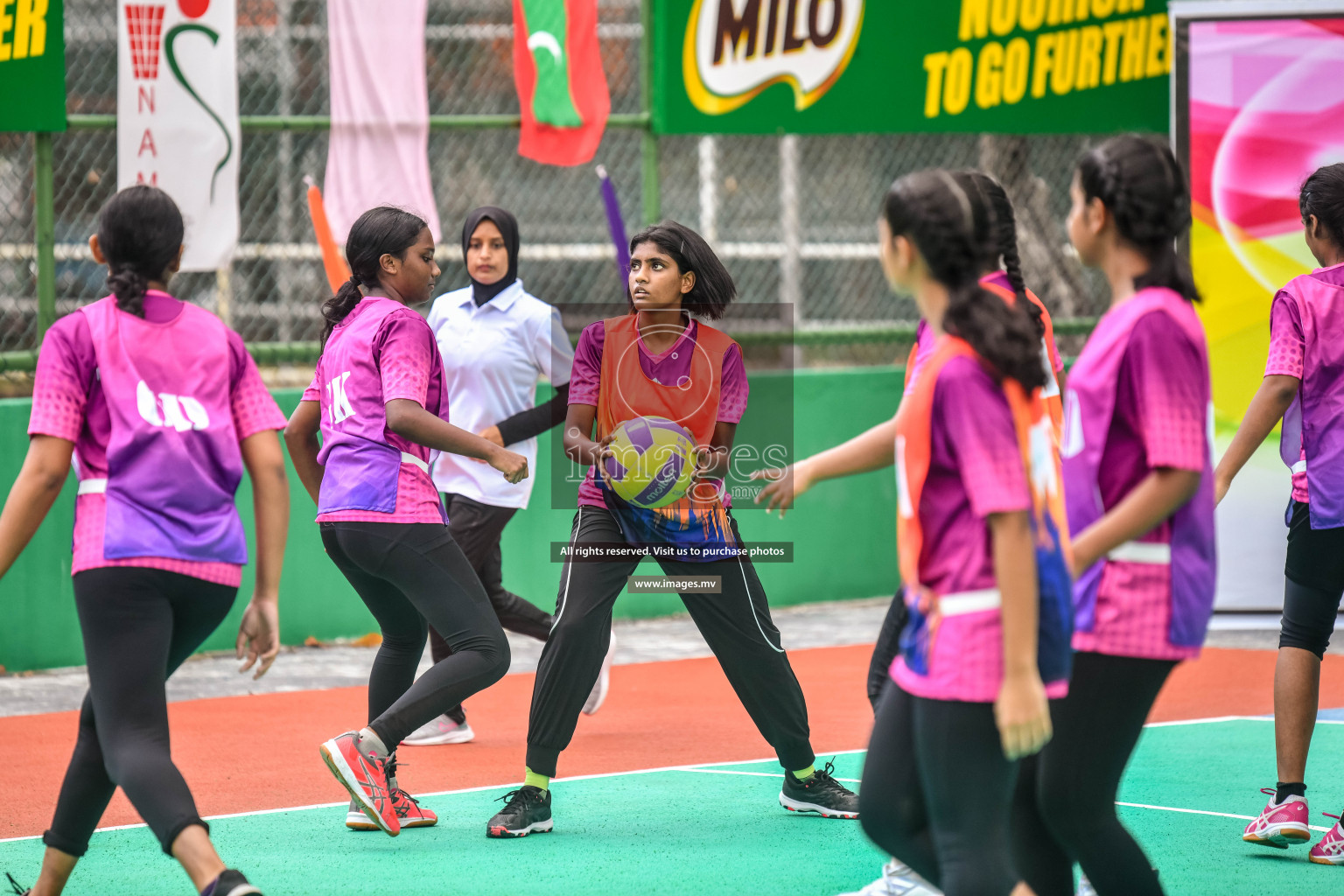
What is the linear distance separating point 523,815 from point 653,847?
465 mm

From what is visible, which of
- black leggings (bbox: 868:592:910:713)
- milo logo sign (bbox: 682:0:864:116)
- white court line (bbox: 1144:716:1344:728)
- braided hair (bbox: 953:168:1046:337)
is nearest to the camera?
braided hair (bbox: 953:168:1046:337)

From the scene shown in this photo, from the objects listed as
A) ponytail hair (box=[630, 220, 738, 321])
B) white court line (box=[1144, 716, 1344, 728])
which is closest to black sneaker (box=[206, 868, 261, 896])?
ponytail hair (box=[630, 220, 738, 321])

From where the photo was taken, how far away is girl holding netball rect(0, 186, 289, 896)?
3842mm

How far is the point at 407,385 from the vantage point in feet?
16.4

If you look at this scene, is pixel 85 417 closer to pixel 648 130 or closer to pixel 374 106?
pixel 374 106

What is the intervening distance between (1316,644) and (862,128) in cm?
653

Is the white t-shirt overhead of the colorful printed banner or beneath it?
beneath

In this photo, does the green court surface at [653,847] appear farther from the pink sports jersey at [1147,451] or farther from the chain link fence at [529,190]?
the chain link fence at [529,190]

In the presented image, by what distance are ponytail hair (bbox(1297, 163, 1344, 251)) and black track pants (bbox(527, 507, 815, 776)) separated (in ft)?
7.16

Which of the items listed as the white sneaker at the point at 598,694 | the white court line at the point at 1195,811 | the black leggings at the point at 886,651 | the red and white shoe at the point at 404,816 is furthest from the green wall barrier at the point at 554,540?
the black leggings at the point at 886,651

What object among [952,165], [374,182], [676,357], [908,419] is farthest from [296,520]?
[908,419]

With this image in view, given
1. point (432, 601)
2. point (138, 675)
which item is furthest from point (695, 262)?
point (138, 675)

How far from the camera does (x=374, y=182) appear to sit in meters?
9.76

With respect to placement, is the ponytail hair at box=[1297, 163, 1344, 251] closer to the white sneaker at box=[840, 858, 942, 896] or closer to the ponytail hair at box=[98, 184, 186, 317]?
the white sneaker at box=[840, 858, 942, 896]
